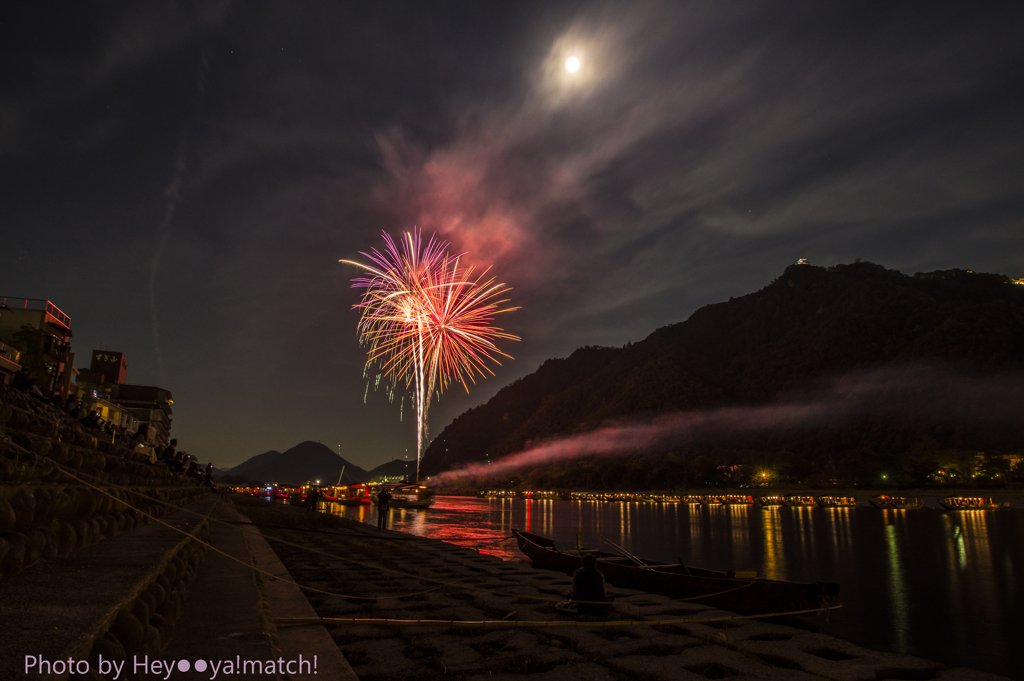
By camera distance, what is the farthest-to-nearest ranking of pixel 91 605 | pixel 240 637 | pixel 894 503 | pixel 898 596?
pixel 894 503 → pixel 898 596 → pixel 240 637 → pixel 91 605

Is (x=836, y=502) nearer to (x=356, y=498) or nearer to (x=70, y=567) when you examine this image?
(x=356, y=498)

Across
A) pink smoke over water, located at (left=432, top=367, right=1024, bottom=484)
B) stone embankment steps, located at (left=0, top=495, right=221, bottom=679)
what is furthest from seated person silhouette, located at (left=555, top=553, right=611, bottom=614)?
pink smoke over water, located at (left=432, top=367, right=1024, bottom=484)

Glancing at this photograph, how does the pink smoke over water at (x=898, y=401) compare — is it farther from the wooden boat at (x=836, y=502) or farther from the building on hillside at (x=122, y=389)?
the building on hillside at (x=122, y=389)

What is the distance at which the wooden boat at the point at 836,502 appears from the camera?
112750 millimetres

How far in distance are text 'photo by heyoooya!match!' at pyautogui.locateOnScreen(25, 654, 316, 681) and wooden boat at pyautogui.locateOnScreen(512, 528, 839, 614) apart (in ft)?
40.8

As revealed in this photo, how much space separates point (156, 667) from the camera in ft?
13.8

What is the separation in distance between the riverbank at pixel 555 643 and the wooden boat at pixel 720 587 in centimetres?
90

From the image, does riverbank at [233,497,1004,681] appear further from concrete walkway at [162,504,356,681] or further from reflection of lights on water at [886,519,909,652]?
reflection of lights on water at [886,519,909,652]

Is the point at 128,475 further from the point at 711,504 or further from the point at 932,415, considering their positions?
the point at 932,415

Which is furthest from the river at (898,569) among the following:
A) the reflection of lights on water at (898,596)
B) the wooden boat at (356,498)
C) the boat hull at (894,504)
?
the wooden boat at (356,498)

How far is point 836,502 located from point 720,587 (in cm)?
11874

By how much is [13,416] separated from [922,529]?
2943 inches

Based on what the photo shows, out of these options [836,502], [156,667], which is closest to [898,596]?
[156,667]

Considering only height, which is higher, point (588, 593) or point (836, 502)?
point (588, 593)
